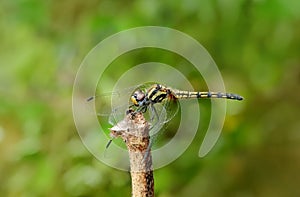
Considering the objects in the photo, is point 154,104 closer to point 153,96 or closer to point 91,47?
point 153,96

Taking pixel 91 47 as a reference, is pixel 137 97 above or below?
below

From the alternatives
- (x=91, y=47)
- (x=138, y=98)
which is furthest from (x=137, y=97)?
(x=91, y=47)

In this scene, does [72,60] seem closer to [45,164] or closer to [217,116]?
[45,164]

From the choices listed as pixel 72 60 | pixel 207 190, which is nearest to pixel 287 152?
pixel 207 190

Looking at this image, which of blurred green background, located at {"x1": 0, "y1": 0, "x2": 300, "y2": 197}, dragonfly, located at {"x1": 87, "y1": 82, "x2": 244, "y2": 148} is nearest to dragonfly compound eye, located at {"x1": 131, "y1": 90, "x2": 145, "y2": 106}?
dragonfly, located at {"x1": 87, "y1": 82, "x2": 244, "y2": 148}

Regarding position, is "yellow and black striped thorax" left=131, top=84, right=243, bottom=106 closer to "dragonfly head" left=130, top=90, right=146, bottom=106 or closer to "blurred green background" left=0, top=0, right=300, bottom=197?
"dragonfly head" left=130, top=90, right=146, bottom=106

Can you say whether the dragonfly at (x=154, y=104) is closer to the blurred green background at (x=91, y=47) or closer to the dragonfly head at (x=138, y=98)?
the dragonfly head at (x=138, y=98)

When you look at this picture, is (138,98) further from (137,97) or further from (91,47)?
(91,47)

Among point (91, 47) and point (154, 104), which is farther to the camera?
point (91, 47)
